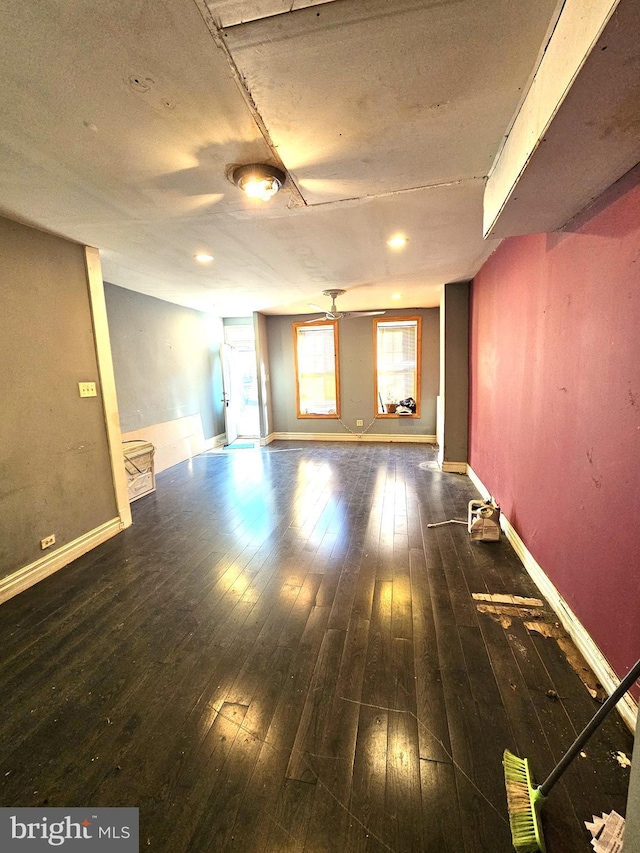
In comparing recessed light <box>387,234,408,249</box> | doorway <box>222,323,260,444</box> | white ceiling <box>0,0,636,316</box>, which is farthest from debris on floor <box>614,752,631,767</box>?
doorway <box>222,323,260,444</box>

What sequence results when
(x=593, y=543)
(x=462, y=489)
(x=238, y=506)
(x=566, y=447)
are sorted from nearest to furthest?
(x=593, y=543), (x=566, y=447), (x=238, y=506), (x=462, y=489)

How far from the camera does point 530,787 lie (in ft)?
3.56

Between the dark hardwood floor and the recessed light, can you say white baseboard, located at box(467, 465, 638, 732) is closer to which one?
the dark hardwood floor

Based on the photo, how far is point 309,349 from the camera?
263 inches

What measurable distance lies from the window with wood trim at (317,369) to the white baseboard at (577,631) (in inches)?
176

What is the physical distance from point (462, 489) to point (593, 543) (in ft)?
7.93

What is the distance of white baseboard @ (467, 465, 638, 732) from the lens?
51.7 inches

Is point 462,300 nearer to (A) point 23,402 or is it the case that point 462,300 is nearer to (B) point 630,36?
(B) point 630,36

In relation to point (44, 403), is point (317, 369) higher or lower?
higher

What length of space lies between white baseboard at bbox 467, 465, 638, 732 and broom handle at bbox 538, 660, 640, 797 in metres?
0.29

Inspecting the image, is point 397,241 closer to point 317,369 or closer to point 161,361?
point 161,361

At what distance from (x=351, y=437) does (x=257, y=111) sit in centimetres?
560

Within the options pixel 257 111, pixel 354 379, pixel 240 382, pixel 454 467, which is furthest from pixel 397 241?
pixel 240 382

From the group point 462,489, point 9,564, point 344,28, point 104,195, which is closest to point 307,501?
point 462,489
